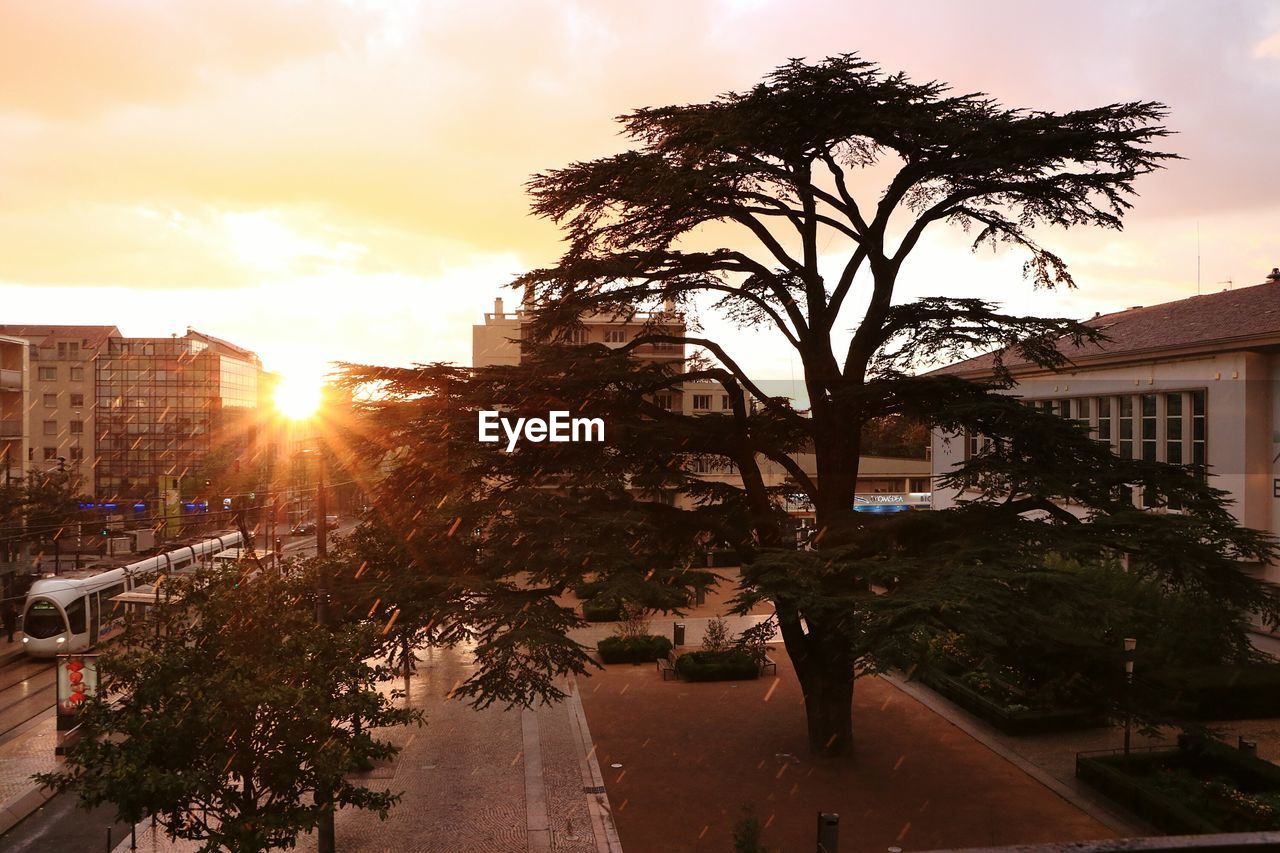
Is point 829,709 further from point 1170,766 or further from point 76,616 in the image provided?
point 76,616

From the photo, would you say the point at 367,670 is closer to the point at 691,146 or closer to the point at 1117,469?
the point at 691,146

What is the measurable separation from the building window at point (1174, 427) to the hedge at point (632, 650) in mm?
20136

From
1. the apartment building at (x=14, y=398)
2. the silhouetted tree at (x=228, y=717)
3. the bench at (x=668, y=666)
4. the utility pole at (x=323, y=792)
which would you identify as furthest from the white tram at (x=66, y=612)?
the apartment building at (x=14, y=398)

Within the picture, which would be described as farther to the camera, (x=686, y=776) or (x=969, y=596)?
(x=686, y=776)

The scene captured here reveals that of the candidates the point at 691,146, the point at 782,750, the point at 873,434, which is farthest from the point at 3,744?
the point at 873,434

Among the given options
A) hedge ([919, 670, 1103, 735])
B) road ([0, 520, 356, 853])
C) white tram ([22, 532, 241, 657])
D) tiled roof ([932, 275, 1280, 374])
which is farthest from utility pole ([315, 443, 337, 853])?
tiled roof ([932, 275, 1280, 374])

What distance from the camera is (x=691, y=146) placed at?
1661 cm

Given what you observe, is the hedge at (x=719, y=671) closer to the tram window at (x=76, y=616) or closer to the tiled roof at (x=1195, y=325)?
the tiled roof at (x=1195, y=325)

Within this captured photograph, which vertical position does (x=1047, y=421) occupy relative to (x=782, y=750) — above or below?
above

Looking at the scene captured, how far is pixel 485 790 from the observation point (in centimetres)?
1784

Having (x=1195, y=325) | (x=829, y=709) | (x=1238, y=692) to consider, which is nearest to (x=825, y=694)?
(x=829, y=709)

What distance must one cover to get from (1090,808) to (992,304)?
969 centimetres

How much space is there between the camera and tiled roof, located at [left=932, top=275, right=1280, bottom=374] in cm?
2942

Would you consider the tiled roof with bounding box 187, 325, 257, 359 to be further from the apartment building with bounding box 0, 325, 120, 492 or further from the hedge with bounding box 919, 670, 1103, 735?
the hedge with bounding box 919, 670, 1103, 735
